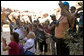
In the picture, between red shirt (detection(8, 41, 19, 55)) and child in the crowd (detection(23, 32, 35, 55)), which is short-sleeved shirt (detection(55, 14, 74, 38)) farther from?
red shirt (detection(8, 41, 19, 55))

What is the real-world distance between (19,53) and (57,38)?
140 centimetres

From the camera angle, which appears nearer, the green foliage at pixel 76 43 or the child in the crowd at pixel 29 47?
the green foliage at pixel 76 43

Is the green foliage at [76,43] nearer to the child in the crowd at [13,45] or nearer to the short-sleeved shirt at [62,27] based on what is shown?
the short-sleeved shirt at [62,27]

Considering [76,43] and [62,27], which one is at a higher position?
[62,27]

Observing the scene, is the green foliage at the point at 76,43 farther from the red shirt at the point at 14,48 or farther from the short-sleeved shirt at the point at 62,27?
the red shirt at the point at 14,48

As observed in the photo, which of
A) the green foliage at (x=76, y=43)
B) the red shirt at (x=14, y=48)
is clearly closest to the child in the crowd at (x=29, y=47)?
the red shirt at (x=14, y=48)

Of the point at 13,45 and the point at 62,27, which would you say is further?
the point at 62,27

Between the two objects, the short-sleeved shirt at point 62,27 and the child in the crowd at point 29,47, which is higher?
the short-sleeved shirt at point 62,27

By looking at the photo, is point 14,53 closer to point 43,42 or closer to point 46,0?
point 43,42

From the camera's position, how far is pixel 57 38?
7.91 m

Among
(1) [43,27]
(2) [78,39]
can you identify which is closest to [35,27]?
(1) [43,27]

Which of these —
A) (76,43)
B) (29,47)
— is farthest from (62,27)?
(76,43)

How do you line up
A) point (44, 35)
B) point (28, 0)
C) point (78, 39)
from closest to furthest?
point (78, 39)
point (44, 35)
point (28, 0)

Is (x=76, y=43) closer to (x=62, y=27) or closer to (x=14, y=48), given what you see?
(x=62, y=27)
